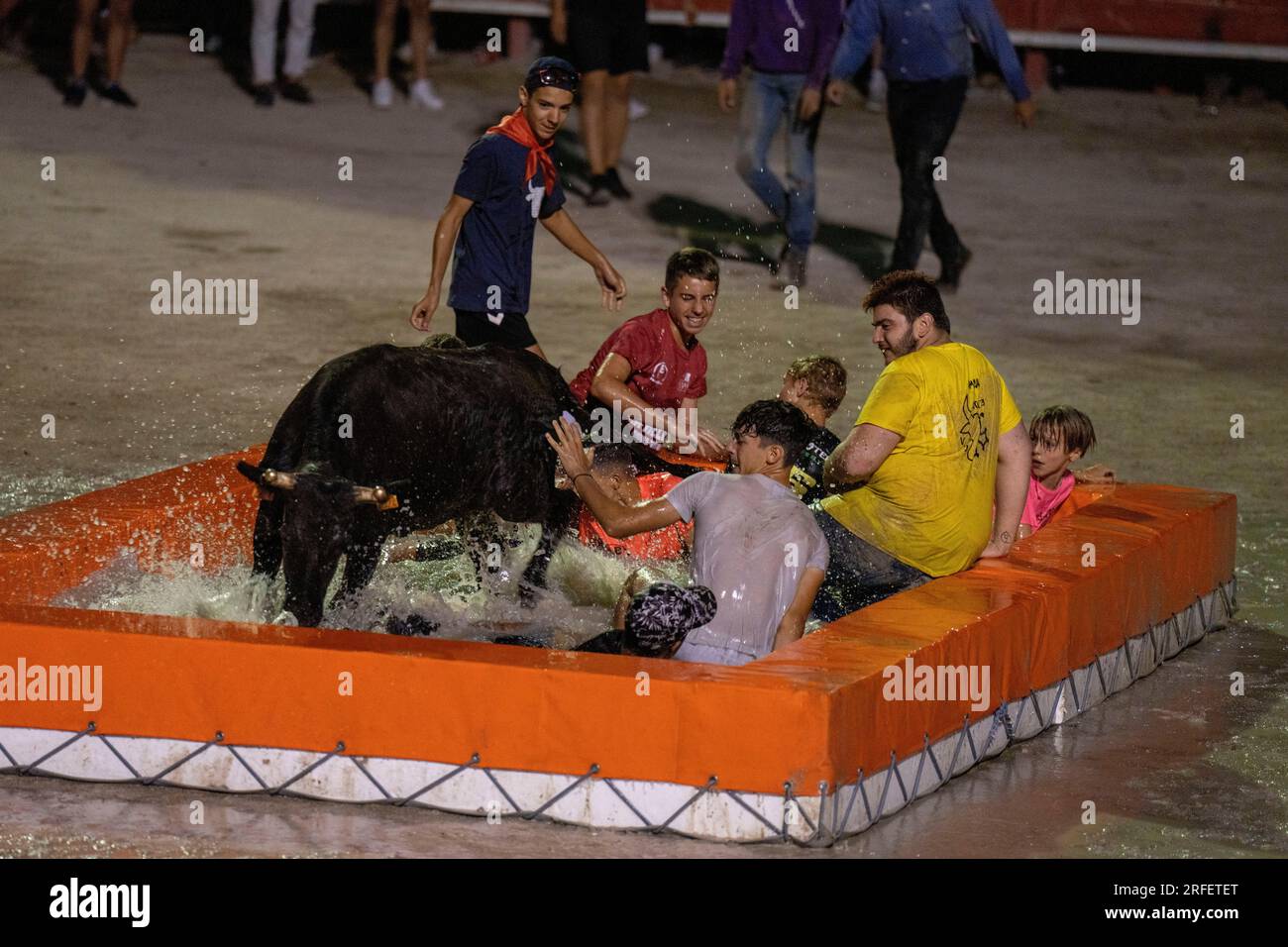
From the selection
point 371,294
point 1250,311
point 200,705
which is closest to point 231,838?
point 200,705

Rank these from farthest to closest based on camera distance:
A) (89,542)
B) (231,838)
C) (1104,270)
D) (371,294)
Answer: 1. (1104,270)
2. (371,294)
3. (89,542)
4. (231,838)

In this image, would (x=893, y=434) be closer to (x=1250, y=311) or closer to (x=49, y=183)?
(x=1250, y=311)

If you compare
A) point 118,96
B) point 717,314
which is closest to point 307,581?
point 717,314

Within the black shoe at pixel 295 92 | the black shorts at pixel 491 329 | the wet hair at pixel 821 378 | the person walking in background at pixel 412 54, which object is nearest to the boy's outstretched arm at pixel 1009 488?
the wet hair at pixel 821 378

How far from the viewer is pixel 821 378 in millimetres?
8789

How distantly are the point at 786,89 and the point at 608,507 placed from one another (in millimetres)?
8195

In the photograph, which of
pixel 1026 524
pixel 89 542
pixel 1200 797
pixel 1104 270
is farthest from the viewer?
pixel 1104 270

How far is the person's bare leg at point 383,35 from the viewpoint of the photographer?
1953 centimetres

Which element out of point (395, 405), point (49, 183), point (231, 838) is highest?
point (49, 183)

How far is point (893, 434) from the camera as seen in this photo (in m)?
7.70

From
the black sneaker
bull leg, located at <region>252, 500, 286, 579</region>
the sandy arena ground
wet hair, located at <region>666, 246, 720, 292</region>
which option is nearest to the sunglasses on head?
wet hair, located at <region>666, 246, 720, 292</region>

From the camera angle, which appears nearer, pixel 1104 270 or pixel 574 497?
pixel 574 497

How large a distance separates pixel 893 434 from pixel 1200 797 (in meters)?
1.59

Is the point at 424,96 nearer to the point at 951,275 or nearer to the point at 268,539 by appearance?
the point at 951,275
